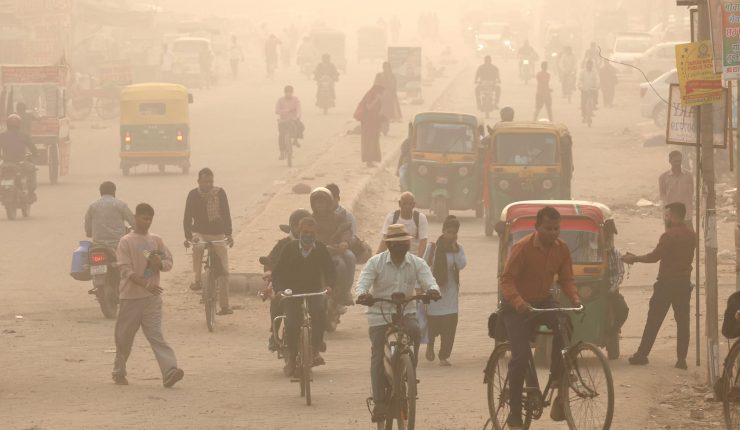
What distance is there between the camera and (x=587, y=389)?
9.80m

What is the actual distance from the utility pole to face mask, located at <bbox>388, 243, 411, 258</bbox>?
9.55ft

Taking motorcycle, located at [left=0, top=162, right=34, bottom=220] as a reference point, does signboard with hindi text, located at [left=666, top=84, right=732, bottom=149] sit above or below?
above

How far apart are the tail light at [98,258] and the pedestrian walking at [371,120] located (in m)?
14.3

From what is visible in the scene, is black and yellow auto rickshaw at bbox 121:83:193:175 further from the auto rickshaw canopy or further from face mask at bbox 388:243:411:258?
face mask at bbox 388:243:411:258

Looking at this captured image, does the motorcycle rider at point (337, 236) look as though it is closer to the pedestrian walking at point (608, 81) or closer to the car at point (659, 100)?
the car at point (659, 100)

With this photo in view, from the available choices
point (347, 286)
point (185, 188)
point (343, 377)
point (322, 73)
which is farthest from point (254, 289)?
point (322, 73)

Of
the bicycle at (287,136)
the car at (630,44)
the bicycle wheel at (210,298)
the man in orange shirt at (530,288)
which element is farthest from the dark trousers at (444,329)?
the car at (630,44)

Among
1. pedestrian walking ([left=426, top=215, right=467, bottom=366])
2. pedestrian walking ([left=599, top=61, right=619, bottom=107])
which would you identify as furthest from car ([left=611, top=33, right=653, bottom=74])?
pedestrian walking ([left=426, top=215, right=467, bottom=366])

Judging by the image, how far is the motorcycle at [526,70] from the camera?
6166 centimetres

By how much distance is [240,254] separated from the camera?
67.3 feet

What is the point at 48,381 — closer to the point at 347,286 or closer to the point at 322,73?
the point at 347,286

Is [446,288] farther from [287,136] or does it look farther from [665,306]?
[287,136]

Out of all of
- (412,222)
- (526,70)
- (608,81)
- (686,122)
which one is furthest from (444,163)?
(526,70)

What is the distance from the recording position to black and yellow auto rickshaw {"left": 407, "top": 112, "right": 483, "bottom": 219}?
2553cm
